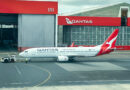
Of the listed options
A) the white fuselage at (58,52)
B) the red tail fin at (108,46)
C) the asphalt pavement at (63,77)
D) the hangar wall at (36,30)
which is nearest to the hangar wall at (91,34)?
the hangar wall at (36,30)

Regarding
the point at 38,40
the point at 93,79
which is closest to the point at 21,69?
the point at 93,79

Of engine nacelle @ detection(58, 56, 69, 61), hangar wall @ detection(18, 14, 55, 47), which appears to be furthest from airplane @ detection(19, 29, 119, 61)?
hangar wall @ detection(18, 14, 55, 47)

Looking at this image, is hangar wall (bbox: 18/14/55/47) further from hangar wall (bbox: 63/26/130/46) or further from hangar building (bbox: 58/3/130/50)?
hangar wall (bbox: 63/26/130/46)

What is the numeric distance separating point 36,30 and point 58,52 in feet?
80.3

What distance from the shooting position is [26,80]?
39.9 m

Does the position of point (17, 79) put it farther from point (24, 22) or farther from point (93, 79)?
point (24, 22)

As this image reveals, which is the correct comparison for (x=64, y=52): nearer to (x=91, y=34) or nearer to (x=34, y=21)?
(x=34, y=21)

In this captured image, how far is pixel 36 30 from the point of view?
3250 inches

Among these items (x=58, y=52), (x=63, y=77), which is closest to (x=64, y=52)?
(x=58, y=52)

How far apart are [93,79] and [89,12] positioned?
70.0 meters

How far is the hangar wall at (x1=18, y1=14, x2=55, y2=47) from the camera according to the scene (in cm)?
8188

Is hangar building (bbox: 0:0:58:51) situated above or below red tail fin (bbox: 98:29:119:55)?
above

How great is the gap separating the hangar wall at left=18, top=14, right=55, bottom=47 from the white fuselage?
22.8m

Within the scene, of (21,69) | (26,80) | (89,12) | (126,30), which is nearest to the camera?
(26,80)
